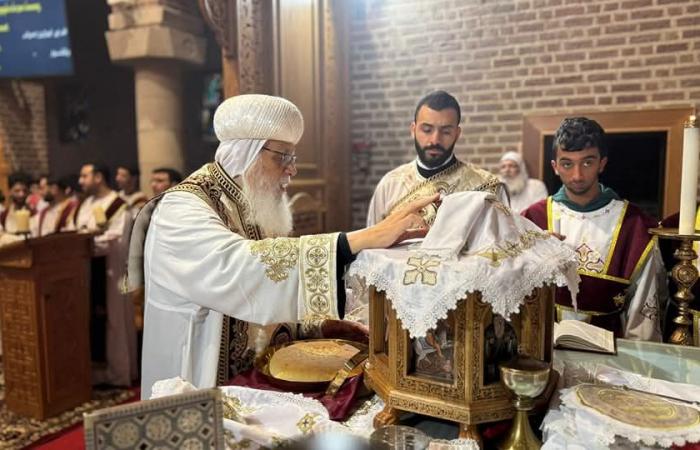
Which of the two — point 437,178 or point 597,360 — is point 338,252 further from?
point 437,178

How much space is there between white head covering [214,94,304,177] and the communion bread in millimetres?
758

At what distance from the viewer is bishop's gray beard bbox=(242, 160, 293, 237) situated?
2201 millimetres

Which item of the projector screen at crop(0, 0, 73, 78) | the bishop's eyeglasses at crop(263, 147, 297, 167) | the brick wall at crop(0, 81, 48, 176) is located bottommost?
the bishop's eyeglasses at crop(263, 147, 297, 167)

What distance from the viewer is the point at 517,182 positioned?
5840mm

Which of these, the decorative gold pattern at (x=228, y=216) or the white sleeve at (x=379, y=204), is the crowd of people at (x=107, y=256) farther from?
the decorative gold pattern at (x=228, y=216)

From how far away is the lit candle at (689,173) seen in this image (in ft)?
5.52

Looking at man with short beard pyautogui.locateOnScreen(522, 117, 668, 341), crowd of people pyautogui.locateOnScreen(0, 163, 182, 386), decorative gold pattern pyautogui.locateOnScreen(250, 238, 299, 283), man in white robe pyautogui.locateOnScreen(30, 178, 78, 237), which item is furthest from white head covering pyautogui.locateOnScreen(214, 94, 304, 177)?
man in white robe pyautogui.locateOnScreen(30, 178, 78, 237)

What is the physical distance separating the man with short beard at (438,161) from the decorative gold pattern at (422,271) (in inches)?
68.3

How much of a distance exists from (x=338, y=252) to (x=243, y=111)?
33.3 inches

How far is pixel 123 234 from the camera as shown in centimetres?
552

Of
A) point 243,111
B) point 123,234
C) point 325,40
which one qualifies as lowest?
point 123,234

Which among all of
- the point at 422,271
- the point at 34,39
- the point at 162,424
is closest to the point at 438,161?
the point at 422,271

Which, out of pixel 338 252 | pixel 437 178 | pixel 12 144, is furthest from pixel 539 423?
pixel 12 144

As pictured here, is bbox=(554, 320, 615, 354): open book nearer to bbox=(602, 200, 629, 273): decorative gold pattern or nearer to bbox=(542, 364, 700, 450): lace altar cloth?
bbox=(542, 364, 700, 450): lace altar cloth
